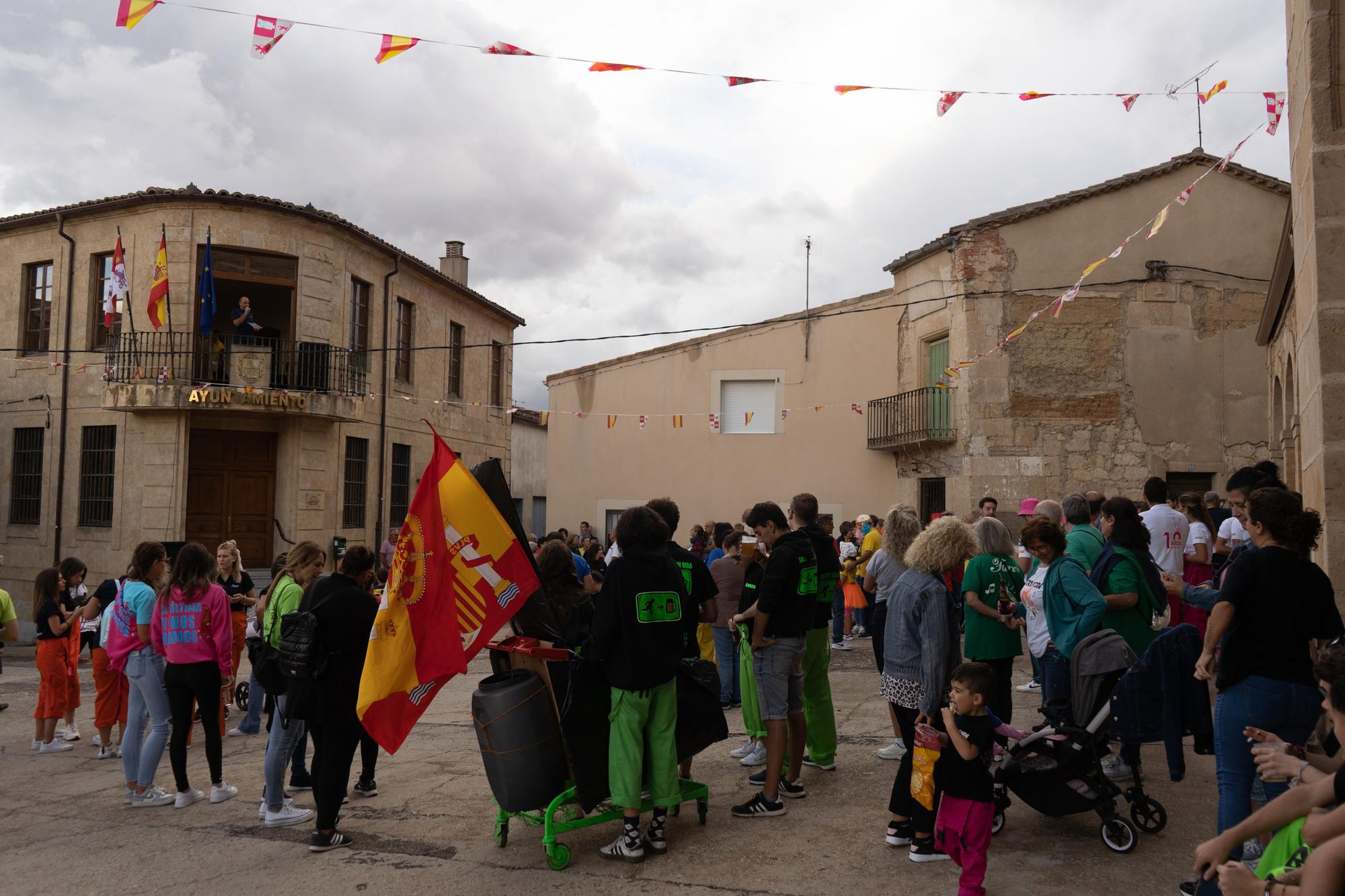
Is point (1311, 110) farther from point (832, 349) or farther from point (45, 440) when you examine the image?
point (45, 440)

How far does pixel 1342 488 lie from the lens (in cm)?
536

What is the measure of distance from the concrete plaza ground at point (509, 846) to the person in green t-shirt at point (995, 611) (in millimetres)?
881

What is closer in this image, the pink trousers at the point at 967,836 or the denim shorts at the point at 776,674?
the pink trousers at the point at 967,836

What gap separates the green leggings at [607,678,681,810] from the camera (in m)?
4.64

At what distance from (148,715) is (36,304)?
16.3 m

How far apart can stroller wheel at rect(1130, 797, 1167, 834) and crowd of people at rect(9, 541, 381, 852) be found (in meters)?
3.98

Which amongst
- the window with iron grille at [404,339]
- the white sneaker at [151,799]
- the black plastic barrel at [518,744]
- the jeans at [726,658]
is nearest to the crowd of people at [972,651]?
the black plastic barrel at [518,744]

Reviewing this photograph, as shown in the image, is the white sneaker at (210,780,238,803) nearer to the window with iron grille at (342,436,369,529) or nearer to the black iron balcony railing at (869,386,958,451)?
the window with iron grille at (342,436,369,529)

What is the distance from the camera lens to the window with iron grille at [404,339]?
2094cm

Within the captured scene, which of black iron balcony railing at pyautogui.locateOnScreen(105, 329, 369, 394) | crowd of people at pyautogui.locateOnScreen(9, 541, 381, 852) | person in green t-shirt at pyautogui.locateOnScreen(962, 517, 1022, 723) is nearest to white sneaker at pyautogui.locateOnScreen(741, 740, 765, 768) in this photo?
person in green t-shirt at pyautogui.locateOnScreen(962, 517, 1022, 723)

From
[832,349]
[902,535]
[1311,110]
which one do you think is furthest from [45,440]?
[1311,110]

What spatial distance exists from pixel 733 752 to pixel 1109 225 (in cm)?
1576

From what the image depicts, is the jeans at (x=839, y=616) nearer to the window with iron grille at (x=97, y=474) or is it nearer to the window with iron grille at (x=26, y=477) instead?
the window with iron grille at (x=97, y=474)

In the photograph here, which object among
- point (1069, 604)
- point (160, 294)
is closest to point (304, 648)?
point (1069, 604)
